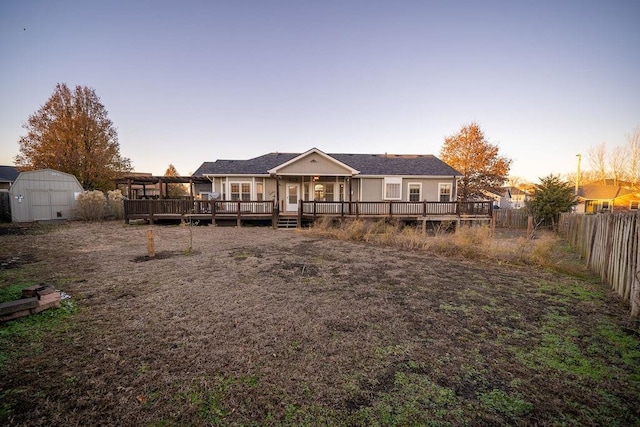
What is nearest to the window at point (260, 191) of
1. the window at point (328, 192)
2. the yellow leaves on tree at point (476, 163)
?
the window at point (328, 192)

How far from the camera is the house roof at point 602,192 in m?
33.7

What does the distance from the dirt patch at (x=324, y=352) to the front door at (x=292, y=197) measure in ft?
39.7

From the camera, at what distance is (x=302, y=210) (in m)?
15.4

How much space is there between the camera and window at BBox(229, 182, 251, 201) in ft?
59.0

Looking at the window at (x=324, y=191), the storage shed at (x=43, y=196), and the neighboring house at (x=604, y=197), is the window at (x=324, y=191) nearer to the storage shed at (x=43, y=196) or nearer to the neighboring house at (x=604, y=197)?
the storage shed at (x=43, y=196)

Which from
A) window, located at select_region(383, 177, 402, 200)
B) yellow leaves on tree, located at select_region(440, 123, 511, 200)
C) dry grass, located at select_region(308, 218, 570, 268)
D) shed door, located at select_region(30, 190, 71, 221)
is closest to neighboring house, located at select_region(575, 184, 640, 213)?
yellow leaves on tree, located at select_region(440, 123, 511, 200)

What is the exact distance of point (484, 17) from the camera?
13555mm

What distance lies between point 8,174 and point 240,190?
3323 cm

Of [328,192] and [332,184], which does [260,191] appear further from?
[332,184]

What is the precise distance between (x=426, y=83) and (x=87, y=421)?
21296 millimetres

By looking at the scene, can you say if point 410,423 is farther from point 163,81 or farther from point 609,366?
point 163,81

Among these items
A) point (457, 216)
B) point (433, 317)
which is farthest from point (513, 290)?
point (457, 216)

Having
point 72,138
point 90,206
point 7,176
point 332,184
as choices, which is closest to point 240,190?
point 332,184

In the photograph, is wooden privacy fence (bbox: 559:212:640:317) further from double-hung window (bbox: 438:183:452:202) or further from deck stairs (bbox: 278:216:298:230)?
deck stairs (bbox: 278:216:298:230)
